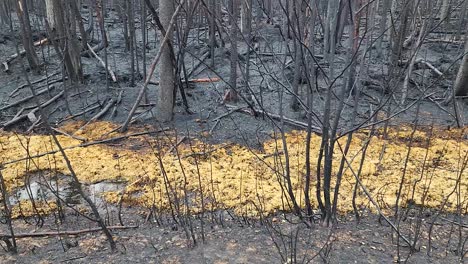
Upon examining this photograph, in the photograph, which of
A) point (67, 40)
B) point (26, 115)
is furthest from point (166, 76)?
point (26, 115)

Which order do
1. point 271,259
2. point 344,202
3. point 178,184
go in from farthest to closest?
point 178,184 < point 344,202 < point 271,259

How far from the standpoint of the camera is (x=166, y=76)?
6719mm

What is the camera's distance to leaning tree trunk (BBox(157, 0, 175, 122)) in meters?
6.14

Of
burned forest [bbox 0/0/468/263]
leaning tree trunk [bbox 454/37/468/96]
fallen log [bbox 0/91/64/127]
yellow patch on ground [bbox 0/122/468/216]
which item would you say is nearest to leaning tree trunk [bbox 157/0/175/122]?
burned forest [bbox 0/0/468/263]

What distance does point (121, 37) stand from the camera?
1230 centimetres

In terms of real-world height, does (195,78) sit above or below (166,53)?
below

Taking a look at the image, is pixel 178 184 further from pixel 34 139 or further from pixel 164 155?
pixel 34 139

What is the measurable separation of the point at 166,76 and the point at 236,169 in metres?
2.18

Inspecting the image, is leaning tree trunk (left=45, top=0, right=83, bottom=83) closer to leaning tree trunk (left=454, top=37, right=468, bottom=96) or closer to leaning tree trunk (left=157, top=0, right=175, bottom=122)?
leaning tree trunk (left=157, top=0, right=175, bottom=122)

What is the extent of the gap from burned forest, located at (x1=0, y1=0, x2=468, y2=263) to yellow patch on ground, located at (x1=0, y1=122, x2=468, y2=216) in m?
0.03

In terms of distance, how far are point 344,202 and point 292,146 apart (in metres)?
1.72

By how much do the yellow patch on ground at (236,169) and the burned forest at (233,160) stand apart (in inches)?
1.1

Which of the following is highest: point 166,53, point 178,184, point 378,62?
point 166,53

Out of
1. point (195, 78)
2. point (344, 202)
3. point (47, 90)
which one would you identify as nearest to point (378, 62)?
point (195, 78)
